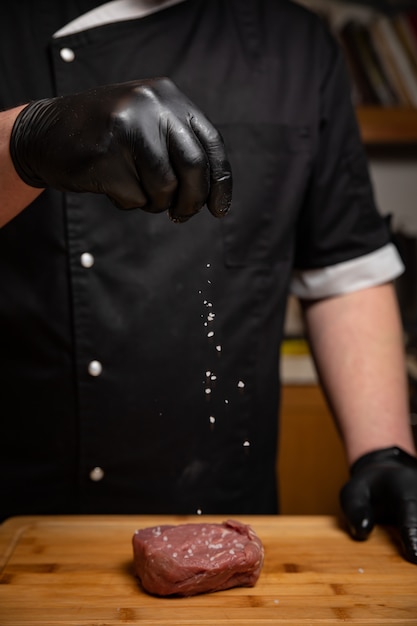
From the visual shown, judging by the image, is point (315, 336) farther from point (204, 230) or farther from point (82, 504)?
point (82, 504)

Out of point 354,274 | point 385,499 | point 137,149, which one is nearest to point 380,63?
point 354,274

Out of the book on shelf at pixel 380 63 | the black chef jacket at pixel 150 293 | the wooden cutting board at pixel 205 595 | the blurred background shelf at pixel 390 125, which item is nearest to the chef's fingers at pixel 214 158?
the black chef jacket at pixel 150 293

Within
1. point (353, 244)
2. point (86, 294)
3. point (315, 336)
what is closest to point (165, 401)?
point (86, 294)

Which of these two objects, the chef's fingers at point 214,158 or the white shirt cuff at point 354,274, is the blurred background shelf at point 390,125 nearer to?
the white shirt cuff at point 354,274

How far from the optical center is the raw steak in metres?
1.02

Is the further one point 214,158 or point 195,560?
point 195,560

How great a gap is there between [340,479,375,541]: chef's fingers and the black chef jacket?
0.28 meters

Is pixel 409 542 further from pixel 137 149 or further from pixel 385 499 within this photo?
pixel 137 149

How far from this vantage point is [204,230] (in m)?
1.42

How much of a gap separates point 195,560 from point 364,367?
58cm

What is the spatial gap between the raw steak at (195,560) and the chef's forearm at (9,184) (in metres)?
0.48

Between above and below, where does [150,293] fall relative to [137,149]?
below

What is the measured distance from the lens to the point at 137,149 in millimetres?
852

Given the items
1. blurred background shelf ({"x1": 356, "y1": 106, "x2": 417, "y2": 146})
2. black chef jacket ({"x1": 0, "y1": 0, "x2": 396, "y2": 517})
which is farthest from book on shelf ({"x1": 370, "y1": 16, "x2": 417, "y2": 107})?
black chef jacket ({"x1": 0, "y1": 0, "x2": 396, "y2": 517})
